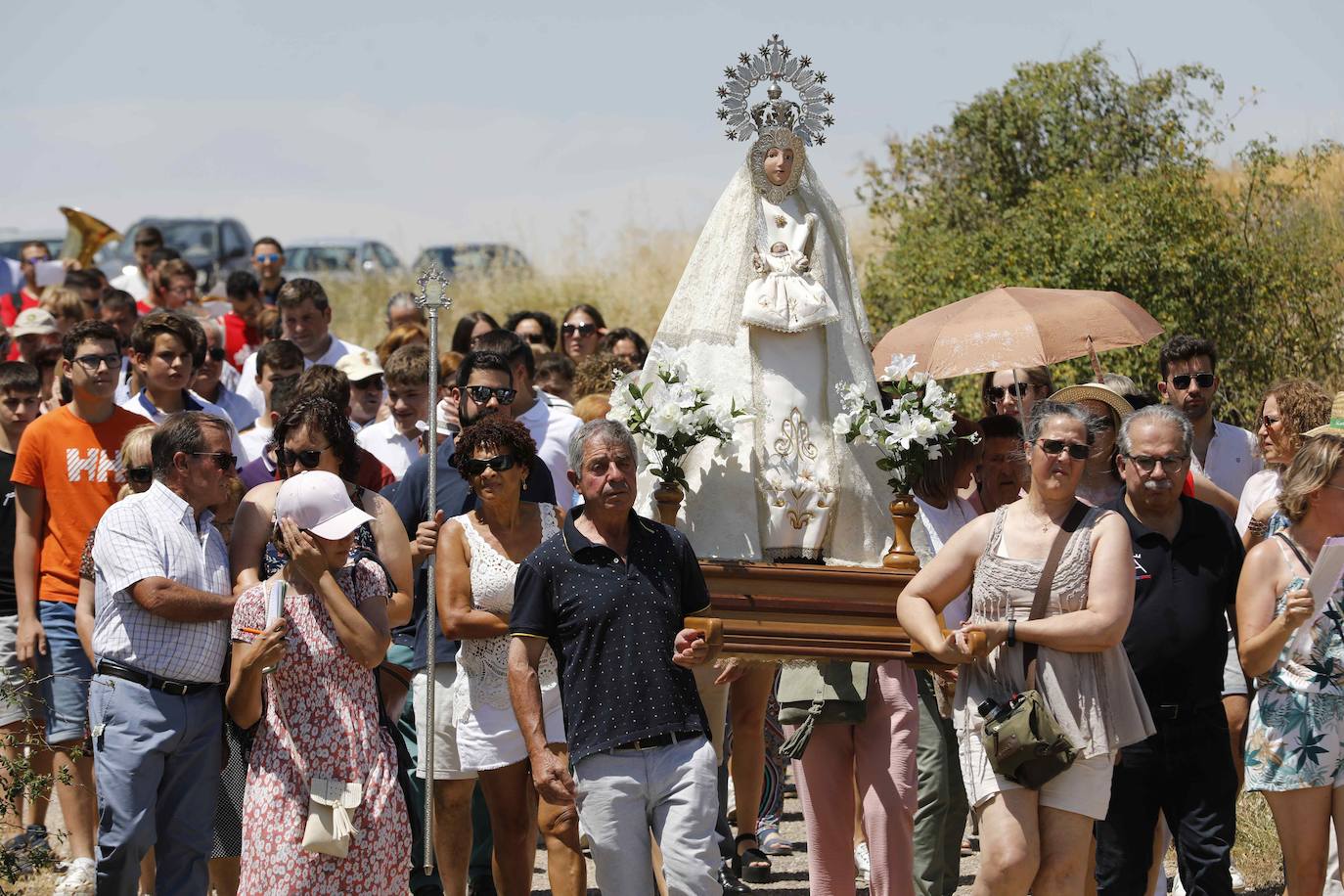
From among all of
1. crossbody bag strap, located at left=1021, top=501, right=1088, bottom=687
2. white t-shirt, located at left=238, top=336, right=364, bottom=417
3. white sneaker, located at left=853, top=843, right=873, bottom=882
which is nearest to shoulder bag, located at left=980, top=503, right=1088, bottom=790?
crossbody bag strap, located at left=1021, top=501, right=1088, bottom=687

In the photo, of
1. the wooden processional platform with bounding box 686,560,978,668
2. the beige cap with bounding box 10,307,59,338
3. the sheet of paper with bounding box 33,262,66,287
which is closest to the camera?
the wooden processional platform with bounding box 686,560,978,668

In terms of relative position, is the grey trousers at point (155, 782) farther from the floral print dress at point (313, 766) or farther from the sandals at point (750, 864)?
the sandals at point (750, 864)

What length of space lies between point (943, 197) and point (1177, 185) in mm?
2536

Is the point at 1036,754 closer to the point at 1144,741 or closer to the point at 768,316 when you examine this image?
the point at 1144,741

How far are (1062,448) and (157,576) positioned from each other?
3.16 metres

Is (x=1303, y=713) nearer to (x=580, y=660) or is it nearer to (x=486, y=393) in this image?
(x=580, y=660)

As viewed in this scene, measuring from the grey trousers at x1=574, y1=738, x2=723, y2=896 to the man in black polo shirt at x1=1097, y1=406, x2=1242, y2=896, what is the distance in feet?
4.88

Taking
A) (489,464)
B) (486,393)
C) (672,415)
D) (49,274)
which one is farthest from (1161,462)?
(49,274)

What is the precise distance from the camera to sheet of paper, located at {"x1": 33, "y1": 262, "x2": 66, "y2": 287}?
599 inches

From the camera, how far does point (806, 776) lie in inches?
275

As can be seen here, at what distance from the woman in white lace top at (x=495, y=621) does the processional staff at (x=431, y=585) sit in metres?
0.09

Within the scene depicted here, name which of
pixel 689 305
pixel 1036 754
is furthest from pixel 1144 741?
pixel 689 305

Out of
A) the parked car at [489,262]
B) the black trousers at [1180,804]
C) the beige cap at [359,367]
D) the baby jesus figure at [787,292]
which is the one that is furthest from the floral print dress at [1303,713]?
the parked car at [489,262]

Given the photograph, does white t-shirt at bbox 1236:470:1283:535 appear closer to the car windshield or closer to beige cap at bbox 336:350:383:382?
beige cap at bbox 336:350:383:382
